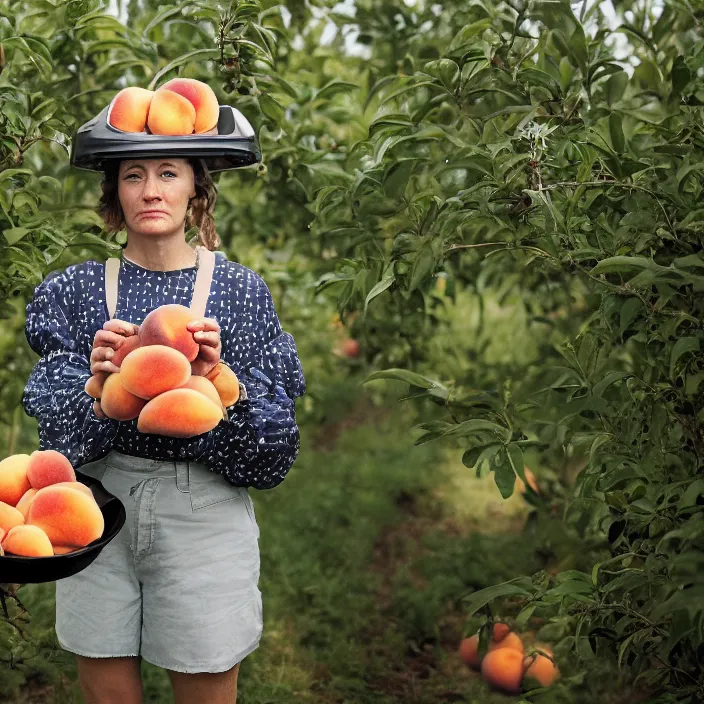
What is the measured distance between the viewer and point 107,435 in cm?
169

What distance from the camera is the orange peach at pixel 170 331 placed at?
1516mm

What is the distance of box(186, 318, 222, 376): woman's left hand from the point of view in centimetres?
154

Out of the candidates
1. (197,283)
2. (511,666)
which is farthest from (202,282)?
(511,666)

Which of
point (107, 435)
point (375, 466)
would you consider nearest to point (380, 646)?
point (375, 466)

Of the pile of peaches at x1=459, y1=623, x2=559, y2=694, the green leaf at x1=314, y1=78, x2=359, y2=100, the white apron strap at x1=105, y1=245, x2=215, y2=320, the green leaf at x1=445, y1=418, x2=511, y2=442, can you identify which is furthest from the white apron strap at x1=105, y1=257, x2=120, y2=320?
the pile of peaches at x1=459, y1=623, x2=559, y2=694

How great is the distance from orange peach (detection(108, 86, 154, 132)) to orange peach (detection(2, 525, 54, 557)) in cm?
66

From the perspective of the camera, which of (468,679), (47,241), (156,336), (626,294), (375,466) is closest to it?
(156,336)

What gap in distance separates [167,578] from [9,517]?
32 centimetres

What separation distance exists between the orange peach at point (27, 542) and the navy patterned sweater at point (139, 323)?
0.73 feet

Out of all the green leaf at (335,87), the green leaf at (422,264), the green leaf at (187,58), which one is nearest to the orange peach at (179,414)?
A: the green leaf at (422,264)

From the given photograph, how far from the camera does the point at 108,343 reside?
5.13ft

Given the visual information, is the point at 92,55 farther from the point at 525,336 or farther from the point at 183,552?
the point at 525,336

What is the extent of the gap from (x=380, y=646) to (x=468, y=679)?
0.28 metres

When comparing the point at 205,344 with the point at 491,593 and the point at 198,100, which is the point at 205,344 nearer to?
the point at 198,100
